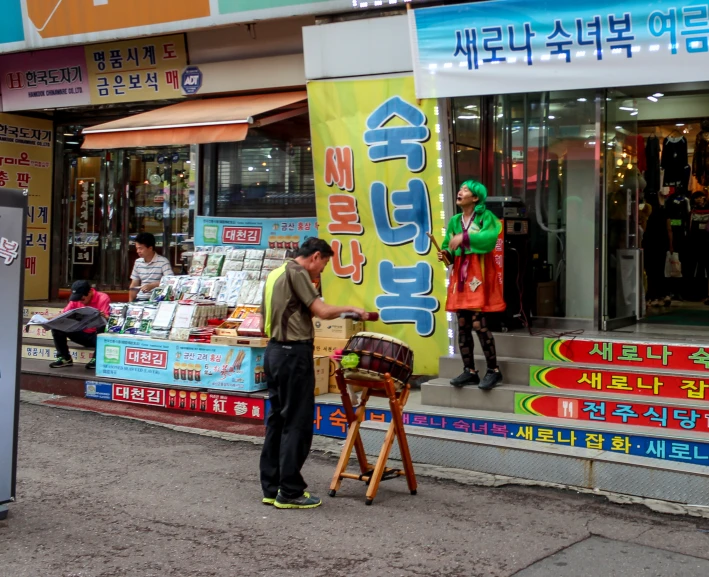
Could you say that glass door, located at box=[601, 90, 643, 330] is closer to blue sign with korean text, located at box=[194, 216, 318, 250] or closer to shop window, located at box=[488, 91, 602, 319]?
shop window, located at box=[488, 91, 602, 319]

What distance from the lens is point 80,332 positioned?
1097cm

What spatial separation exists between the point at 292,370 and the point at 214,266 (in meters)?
5.28

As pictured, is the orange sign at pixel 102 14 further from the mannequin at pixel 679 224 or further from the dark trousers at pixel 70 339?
the mannequin at pixel 679 224

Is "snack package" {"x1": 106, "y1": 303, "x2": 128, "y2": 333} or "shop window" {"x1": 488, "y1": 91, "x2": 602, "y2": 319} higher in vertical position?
"shop window" {"x1": 488, "y1": 91, "x2": 602, "y2": 319}

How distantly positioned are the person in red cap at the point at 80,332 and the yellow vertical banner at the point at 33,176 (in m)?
3.95

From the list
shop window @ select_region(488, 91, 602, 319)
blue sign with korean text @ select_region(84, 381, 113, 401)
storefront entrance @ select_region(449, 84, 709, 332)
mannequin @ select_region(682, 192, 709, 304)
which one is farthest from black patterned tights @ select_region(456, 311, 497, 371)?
mannequin @ select_region(682, 192, 709, 304)

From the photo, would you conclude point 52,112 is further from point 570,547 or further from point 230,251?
point 570,547

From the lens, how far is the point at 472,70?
8.70 metres

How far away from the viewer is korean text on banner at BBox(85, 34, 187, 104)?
12445 millimetres

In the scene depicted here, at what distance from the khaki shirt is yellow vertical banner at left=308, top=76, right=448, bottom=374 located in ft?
10.4

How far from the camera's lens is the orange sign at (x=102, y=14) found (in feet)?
36.6

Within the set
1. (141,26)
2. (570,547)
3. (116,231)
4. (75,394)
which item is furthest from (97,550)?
(116,231)

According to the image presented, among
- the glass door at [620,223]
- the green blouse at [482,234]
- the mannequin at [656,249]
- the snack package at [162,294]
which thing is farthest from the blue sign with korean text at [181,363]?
the mannequin at [656,249]

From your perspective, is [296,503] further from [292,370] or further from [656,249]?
[656,249]
